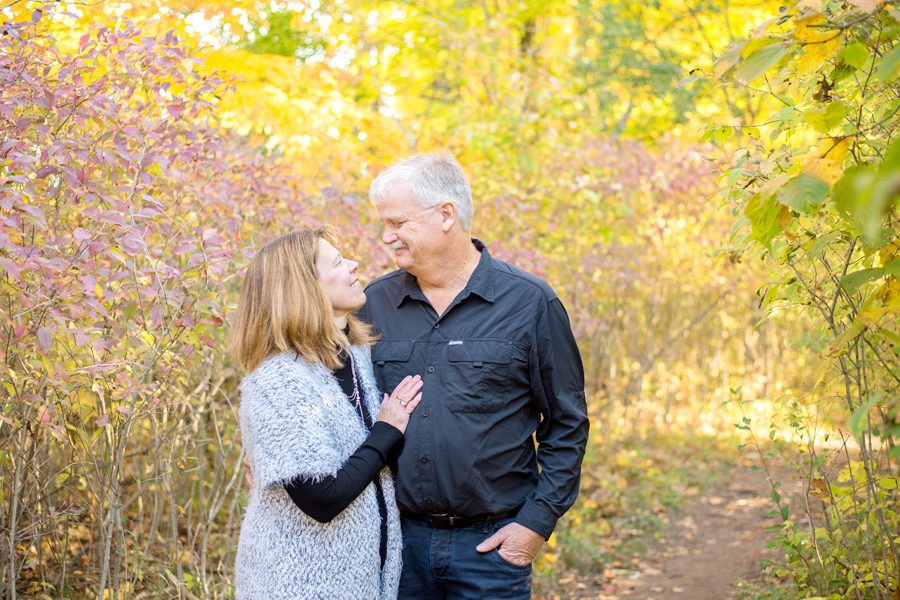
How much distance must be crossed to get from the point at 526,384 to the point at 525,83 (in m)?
5.49

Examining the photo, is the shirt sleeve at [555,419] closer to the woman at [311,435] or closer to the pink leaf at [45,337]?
the woman at [311,435]

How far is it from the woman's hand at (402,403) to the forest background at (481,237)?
90cm

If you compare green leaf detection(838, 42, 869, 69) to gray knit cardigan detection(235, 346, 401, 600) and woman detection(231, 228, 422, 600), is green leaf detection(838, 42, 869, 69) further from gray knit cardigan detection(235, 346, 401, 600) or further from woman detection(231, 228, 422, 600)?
gray knit cardigan detection(235, 346, 401, 600)

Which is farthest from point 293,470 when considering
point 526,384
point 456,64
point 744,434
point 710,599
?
point 744,434

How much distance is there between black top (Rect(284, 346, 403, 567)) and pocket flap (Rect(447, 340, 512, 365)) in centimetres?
31

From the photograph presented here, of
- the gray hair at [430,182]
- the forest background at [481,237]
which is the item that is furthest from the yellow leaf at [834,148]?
the gray hair at [430,182]

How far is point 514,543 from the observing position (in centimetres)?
264

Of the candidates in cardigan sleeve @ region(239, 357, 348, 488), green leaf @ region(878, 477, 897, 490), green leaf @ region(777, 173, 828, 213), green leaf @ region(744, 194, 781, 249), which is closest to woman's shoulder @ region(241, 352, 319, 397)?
cardigan sleeve @ region(239, 357, 348, 488)

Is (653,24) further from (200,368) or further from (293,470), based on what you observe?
(293,470)

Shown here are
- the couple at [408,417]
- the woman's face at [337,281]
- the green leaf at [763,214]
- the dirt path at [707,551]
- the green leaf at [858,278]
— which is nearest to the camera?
the green leaf at [763,214]

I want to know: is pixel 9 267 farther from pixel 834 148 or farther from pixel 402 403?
pixel 834 148

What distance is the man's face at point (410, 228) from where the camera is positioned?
2877mm

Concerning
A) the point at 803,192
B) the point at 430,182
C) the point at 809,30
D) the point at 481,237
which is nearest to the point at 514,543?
the point at 430,182

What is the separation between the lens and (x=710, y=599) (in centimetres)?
524
